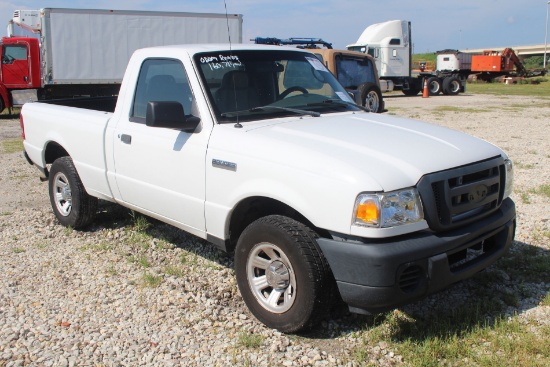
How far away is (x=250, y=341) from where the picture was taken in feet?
11.9

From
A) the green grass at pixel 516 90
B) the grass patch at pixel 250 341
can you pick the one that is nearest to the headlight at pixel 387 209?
the grass patch at pixel 250 341

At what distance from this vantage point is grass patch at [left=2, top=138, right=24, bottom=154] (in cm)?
1201

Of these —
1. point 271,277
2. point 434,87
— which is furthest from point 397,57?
point 271,277

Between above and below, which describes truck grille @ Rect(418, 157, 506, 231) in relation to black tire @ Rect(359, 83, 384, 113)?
below

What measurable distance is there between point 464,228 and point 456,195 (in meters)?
0.24

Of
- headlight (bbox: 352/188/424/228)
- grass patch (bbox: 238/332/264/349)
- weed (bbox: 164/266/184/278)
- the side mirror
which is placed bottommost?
grass patch (bbox: 238/332/264/349)

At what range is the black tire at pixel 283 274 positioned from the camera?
3424 millimetres

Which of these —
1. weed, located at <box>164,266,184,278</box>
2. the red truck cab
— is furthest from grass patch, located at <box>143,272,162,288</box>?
the red truck cab

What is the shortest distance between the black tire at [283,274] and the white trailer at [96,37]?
1608 cm

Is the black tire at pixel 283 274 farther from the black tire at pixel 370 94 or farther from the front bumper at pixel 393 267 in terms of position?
the black tire at pixel 370 94

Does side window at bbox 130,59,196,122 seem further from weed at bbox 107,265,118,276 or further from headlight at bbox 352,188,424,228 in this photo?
headlight at bbox 352,188,424,228

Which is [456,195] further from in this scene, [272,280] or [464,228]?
[272,280]

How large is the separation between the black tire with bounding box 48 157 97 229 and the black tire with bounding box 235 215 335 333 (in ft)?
8.34

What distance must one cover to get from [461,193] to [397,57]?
990 inches
